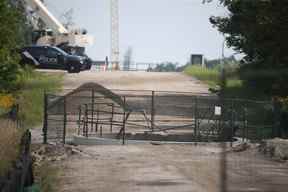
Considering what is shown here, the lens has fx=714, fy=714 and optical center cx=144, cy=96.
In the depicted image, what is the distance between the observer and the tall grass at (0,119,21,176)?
9.21 metres

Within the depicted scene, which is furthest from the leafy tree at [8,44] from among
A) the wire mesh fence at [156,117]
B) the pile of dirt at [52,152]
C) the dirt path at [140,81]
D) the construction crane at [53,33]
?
the construction crane at [53,33]

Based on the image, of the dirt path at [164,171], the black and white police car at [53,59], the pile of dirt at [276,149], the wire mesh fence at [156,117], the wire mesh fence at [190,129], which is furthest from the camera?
the black and white police car at [53,59]

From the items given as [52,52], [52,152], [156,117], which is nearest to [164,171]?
[52,152]

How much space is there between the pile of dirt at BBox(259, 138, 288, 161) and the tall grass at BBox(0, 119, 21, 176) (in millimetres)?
6083

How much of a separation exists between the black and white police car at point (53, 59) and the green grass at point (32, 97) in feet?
20.8

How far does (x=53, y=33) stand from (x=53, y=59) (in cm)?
1429

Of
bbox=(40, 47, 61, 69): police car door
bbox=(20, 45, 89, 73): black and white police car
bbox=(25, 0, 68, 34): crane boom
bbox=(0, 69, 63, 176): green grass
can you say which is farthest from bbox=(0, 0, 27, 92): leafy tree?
bbox=(25, 0, 68, 34): crane boom

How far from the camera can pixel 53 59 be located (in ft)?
141

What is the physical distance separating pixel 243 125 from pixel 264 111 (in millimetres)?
694

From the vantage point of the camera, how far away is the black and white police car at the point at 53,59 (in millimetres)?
39588

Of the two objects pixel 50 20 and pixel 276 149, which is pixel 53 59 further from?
pixel 276 149

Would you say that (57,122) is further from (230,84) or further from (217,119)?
(230,84)

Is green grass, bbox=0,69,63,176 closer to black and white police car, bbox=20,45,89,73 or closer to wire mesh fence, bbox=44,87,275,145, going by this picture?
wire mesh fence, bbox=44,87,275,145

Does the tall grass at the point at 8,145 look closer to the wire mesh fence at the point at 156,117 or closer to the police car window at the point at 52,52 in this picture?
the wire mesh fence at the point at 156,117
